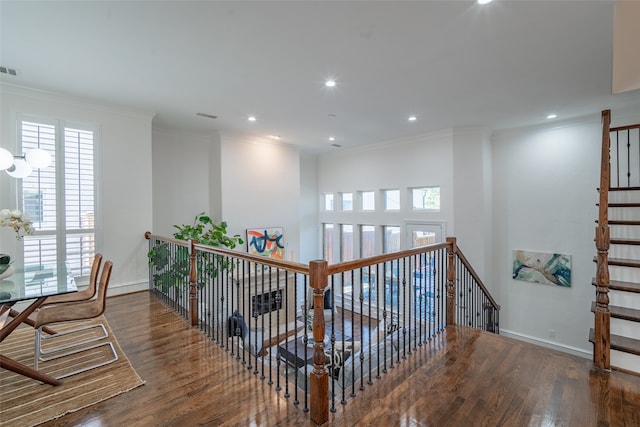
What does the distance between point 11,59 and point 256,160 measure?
400 cm

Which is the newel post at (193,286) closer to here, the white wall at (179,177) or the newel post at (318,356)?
the newel post at (318,356)

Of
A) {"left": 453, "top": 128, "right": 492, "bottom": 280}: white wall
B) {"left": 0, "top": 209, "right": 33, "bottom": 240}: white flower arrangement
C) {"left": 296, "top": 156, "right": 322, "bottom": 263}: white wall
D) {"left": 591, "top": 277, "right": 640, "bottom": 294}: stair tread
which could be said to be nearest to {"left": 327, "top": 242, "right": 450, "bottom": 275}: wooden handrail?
{"left": 591, "top": 277, "right": 640, "bottom": 294}: stair tread

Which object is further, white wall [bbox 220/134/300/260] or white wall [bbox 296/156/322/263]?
white wall [bbox 296/156/322/263]

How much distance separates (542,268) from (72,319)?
699 cm

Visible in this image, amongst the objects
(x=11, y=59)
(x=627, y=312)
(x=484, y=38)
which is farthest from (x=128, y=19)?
(x=627, y=312)

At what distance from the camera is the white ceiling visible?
2.38 metres

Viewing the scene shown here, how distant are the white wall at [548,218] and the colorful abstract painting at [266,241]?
4736 millimetres

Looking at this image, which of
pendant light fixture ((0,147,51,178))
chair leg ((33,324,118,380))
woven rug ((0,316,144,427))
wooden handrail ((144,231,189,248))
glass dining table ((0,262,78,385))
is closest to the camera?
woven rug ((0,316,144,427))

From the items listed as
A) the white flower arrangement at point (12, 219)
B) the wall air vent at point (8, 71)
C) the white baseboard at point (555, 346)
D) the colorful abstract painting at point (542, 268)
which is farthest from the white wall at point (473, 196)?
the wall air vent at point (8, 71)

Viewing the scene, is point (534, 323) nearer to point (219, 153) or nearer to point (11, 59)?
point (219, 153)

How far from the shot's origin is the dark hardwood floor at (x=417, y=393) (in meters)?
1.92

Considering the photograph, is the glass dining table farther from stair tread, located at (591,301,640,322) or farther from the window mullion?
stair tread, located at (591,301,640,322)

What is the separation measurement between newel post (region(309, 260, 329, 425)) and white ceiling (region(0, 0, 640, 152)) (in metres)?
2.11

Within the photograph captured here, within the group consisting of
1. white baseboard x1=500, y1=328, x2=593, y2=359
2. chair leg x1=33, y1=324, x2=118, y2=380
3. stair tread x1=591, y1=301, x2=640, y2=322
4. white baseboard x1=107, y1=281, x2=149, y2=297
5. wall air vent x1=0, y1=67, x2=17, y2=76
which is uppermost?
wall air vent x1=0, y1=67, x2=17, y2=76
